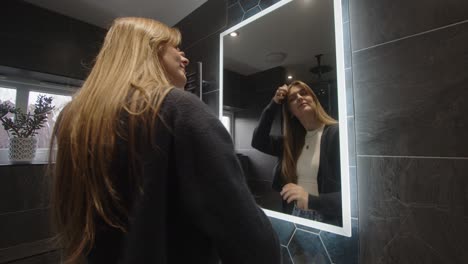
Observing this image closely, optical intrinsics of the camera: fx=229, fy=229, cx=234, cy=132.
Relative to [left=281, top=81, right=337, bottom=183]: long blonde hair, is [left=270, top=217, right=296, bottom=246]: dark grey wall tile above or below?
below

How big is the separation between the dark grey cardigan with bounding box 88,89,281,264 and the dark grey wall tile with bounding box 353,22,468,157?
0.49 meters

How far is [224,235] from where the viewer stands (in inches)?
13.3

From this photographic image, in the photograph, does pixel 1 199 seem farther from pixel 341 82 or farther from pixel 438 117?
pixel 438 117

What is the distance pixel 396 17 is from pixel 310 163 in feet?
1.68

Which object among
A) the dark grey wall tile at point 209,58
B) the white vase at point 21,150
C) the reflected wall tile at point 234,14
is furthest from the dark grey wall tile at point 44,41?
the reflected wall tile at point 234,14

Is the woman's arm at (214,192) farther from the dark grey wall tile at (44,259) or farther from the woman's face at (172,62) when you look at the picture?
the dark grey wall tile at (44,259)

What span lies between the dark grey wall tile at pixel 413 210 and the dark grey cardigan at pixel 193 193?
1.47 feet

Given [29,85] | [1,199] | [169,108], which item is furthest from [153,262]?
[29,85]

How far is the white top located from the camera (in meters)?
0.82

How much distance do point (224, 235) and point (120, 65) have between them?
0.36 meters

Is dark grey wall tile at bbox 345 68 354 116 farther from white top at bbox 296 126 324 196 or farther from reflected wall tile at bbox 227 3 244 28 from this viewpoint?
reflected wall tile at bbox 227 3 244 28

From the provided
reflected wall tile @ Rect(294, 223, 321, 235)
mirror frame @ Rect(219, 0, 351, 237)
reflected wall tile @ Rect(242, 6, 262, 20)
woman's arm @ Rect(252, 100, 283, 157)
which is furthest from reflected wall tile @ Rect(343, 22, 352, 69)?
reflected wall tile @ Rect(294, 223, 321, 235)

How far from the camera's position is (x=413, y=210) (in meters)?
0.59

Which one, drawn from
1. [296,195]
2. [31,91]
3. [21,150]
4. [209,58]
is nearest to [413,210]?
[296,195]
